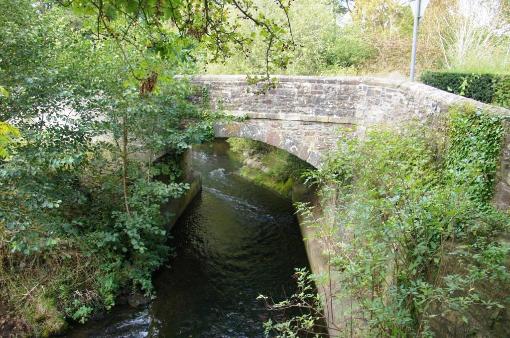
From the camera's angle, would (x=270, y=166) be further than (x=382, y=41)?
Yes

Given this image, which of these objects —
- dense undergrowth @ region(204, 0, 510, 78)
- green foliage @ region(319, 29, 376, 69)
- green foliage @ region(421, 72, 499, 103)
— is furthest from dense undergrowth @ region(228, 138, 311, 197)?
green foliage @ region(421, 72, 499, 103)

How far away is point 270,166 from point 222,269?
6956 mm

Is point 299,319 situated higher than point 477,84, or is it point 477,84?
point 477,84

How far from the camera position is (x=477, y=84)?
8773 millimetres

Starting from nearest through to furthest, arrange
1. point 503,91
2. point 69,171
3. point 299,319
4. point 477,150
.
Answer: point 477,150
point 299,319
point 69,171
point 503,91

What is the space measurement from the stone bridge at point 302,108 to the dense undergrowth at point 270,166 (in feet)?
12.0

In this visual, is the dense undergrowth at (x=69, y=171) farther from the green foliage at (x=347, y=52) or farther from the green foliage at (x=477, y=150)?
the green foliage at (x=347, y=52)

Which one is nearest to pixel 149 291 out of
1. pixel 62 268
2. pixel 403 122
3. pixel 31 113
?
pixel 62 268

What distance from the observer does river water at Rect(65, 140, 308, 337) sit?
7.10 meters

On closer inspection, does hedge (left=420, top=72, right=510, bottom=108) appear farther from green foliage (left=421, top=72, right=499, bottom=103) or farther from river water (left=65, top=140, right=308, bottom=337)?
river water (left=65, top=140, right=308, bottom=337)

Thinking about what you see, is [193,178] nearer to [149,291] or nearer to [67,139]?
[149,291]

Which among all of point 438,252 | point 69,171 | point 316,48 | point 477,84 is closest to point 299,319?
point 438,252

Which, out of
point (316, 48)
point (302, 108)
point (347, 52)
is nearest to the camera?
point (302, 108)

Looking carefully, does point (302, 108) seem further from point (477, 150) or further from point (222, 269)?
point (477, 150)
